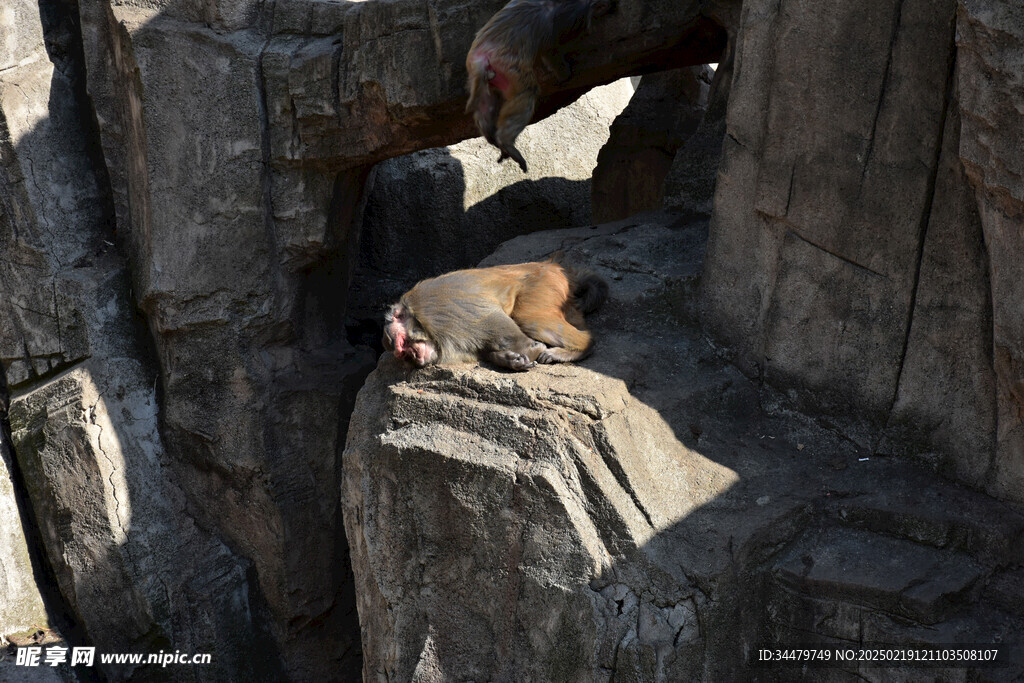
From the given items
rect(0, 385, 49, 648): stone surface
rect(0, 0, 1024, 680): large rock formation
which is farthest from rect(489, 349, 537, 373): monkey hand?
rect(0, 385, 49, 648): stone surface

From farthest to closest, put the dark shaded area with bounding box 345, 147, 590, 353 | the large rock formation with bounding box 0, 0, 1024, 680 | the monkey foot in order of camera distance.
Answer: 1. the dark shaded area with bounding box 345, 147, 590, 353
2. the monkey foot
3. the large rock formation with bounding box 0, 0, 1024, 680

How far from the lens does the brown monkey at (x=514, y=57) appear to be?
4.54 m

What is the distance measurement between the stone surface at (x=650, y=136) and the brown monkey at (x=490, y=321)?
2074mm

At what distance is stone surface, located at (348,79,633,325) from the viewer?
6824 mm

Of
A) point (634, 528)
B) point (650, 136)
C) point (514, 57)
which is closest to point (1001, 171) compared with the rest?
point (634, 528)

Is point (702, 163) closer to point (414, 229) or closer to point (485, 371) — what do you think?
point (485, 371)

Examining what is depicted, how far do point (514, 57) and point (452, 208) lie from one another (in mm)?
2475

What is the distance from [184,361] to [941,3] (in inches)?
163

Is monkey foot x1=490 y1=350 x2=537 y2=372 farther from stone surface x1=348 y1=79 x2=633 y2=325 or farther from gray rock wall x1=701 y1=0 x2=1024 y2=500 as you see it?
stone surface x1=348 y1=79 x2=633 y2=325

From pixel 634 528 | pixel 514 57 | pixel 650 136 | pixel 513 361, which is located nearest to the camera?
pixel 634 528

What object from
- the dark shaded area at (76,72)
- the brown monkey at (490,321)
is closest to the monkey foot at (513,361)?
the brown monkey at (490,321)

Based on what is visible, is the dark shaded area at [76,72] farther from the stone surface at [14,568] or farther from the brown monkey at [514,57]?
the brown monkey at [514,57]

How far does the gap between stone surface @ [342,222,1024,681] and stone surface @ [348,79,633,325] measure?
2.53 metres

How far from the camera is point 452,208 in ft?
22.8
